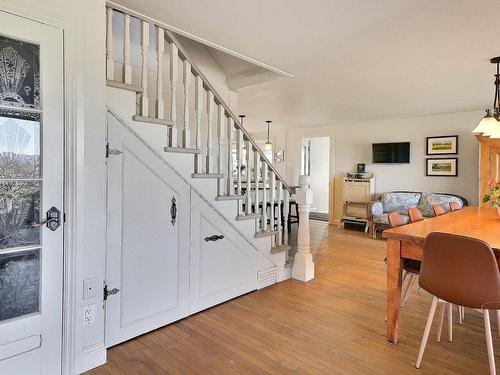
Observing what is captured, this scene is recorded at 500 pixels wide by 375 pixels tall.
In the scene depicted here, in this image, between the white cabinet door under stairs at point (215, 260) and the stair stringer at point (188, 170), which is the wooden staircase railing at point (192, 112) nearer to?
the stair stringer at point (188, 170)

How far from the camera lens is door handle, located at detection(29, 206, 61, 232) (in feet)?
5.85

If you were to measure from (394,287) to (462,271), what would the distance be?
22.7 inches

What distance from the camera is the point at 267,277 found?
11.2 ft

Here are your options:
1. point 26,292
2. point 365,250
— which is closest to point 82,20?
point 26,292

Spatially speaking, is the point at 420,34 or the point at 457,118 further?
the point at 457,118

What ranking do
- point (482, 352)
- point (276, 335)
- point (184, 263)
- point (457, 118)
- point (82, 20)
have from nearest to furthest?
point (82, 20), point (482, 352), point (276, 335), point (184, 263), point (457, 118)

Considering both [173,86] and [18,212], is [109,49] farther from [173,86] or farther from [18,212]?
[18,212]

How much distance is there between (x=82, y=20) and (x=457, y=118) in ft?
20.7

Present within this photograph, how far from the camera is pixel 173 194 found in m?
2.51

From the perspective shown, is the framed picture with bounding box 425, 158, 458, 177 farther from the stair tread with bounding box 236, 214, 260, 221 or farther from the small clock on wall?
the stair tread with bounding box 236, 214, 260, 221

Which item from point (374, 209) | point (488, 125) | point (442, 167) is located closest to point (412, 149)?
point (442, 167)

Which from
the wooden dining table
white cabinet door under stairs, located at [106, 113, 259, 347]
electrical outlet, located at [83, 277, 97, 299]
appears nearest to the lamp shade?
the wooden dining table

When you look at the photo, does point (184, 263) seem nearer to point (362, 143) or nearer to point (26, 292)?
point (26, 292)

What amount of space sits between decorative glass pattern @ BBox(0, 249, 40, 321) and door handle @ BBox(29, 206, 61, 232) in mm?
149
